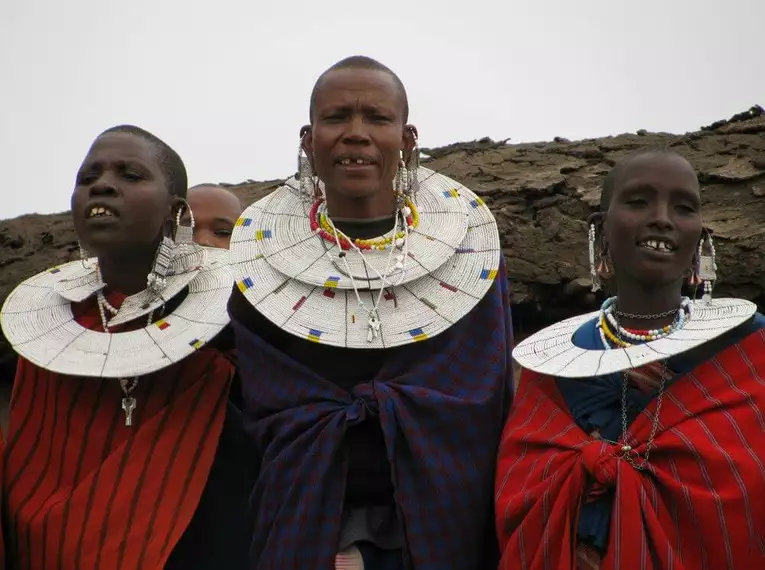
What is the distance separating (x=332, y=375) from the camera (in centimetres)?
295

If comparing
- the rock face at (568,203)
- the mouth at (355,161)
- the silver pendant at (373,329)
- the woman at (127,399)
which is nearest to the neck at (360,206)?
the mouth at (355,161)

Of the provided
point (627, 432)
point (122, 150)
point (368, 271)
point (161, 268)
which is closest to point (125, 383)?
point (161, 268)

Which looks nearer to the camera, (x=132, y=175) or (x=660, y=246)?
(x=660, y=246)

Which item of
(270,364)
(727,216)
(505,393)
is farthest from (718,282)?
(270,364)

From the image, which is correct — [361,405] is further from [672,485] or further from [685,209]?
[685,209]

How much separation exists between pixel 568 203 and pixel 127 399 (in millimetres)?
3153

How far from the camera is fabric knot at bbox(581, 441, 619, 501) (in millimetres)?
2398

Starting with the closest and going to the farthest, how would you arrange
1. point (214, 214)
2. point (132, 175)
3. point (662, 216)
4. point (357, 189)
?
1. point (662, 216)
2. point (357, 189)
3. point (132, 175)
4. point (214, 214)

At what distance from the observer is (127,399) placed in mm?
3029

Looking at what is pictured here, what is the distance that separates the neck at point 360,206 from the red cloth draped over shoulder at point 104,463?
0.76 metres

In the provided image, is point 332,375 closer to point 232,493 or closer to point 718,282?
point 232,493

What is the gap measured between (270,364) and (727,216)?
3.10m

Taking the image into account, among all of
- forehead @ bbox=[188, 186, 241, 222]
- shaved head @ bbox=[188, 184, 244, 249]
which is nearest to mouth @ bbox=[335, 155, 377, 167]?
shaved head @ bbox=[188, 184, 244, 249]

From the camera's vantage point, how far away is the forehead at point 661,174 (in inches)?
106
